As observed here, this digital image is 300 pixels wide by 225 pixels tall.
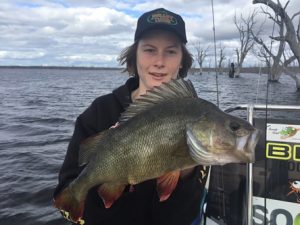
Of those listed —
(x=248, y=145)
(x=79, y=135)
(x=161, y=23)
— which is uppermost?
(x=161, y=23)

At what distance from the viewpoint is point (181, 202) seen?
3008 millimetres

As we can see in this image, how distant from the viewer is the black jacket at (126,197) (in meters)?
3.01

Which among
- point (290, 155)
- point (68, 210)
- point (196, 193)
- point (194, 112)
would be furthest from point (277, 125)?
point (68, 210)

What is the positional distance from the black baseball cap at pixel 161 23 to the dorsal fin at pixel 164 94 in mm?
893

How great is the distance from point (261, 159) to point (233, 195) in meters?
0.48

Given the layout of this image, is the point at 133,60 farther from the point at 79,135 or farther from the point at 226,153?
the point at 226,153

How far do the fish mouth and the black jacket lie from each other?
26.1 inches

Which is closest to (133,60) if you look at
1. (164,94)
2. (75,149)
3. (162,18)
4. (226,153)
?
(162,18)

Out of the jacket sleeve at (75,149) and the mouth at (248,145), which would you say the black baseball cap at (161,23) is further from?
the mouth at (248,145)

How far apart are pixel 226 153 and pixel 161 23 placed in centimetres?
152

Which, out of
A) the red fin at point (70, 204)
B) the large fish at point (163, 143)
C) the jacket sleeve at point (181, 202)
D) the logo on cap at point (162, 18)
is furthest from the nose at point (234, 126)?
the logo on cap at point (162, 18)

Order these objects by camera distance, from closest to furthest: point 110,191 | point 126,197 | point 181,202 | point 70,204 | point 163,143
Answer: point 163,143
point 110,191
point 70,204
point 181,202
point 126,197

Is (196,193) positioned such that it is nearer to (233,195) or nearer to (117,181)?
(117,181)

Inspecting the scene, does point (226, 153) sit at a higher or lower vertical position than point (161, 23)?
lower
